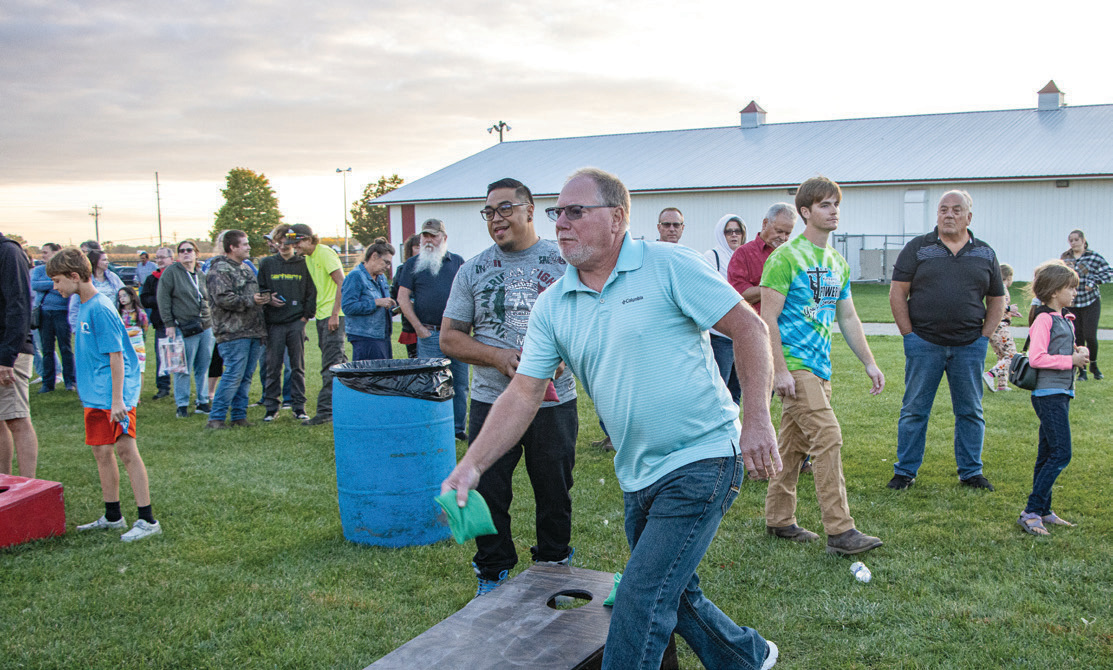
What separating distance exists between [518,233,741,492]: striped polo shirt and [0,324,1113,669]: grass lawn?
10 centimetres

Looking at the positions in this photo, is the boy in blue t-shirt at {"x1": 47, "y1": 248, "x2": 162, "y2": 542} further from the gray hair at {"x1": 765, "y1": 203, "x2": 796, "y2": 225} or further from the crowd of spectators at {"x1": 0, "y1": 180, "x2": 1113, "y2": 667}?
the gray hair at {"x1": 765, "y1": 203, "x2": 796, "y2": 225}

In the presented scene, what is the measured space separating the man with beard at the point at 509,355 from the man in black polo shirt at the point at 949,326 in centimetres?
315

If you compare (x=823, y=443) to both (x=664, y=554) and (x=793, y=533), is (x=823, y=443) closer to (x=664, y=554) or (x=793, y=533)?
(x=793, y=533)

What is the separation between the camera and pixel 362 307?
28.3ft

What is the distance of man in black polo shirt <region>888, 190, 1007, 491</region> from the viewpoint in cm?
605

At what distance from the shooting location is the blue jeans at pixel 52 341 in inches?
473

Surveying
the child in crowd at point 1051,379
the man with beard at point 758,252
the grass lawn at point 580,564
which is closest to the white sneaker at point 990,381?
the grass lawn at point 580,564

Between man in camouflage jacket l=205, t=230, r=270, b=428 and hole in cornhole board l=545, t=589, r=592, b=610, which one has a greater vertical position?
man in camouflage jacket l=205, t=230, r=270, b=428

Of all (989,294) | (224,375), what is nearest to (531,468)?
(989,294)

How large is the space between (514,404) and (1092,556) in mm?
3710

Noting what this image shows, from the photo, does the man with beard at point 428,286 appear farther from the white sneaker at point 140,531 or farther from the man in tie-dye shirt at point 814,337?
the man in tie-dye shirt at point 814,337

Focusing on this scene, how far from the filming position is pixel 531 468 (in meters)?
4.20

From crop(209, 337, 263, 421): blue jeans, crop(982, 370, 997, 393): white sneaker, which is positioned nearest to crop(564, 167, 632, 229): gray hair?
crop(209, 337, 263, 421): blue jeans

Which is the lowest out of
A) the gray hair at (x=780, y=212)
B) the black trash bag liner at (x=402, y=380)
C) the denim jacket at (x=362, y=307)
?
the black trash bag liner at (x=402, y=380)
